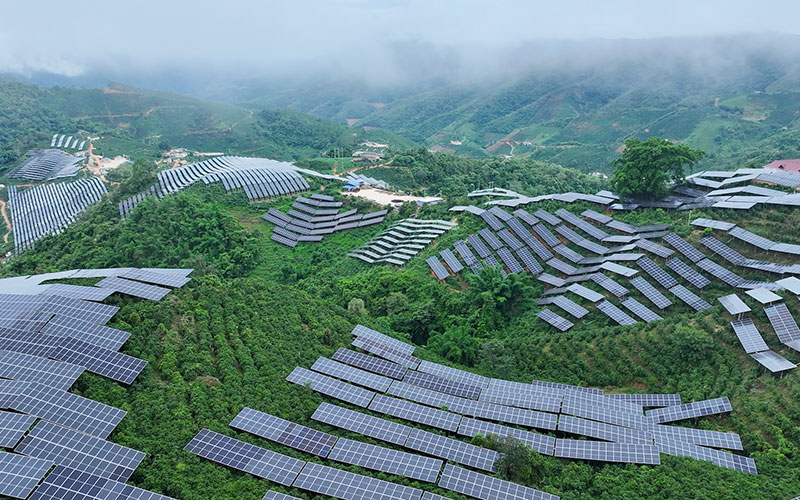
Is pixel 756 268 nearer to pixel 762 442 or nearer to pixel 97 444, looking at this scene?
pixel 762 442

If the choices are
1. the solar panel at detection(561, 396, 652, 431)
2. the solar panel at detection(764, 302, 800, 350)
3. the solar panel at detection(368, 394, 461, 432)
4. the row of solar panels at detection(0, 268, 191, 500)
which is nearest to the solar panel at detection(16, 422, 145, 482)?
the row of solar panels at detection(0, 268, 191, 500)

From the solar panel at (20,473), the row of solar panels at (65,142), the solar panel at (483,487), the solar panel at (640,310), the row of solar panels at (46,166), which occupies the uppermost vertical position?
the solar panel at (20,473)

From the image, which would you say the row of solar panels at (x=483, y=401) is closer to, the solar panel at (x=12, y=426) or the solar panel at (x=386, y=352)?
the solar panel at (x=386, y=352)

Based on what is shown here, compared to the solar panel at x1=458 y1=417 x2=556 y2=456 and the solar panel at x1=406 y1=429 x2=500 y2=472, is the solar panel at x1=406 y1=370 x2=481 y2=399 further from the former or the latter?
the solar panel at x1=406 y1=429 x2=500 y2=472

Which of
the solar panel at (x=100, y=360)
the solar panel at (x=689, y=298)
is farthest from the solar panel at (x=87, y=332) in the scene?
the solar panel at (x=689, y=298)

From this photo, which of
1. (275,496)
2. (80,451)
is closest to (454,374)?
(275,496)

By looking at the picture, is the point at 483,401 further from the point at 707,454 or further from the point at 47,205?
the point at 47,205
